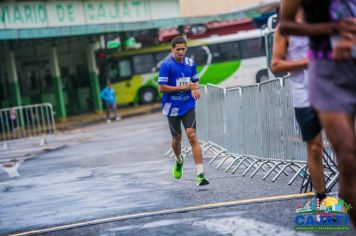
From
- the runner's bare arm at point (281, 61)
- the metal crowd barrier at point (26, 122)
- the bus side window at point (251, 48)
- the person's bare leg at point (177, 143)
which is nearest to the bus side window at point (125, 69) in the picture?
the bus side window at point (251, 48)

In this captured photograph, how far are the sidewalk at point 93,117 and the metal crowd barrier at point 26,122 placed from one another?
6.20 metres

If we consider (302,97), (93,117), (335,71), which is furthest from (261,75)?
(335,71)

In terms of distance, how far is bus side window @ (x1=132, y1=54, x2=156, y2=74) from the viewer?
3925 centimetres

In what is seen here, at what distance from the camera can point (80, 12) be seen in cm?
3509

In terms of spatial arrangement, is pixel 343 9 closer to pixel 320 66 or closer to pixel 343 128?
pixel 320 66

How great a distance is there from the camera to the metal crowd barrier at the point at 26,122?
23.1m

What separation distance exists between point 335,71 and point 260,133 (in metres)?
5.92

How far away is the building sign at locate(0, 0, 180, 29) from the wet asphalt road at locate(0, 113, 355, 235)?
58.2 feet

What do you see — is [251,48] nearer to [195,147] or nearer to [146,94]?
[146,94]

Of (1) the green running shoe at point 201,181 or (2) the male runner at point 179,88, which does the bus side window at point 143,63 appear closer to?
(2) the male runner at point 179,88

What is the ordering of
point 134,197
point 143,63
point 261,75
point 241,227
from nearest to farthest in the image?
point 241,227
point 134,197
point 261,75
point 143,63

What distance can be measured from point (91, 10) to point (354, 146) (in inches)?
1275

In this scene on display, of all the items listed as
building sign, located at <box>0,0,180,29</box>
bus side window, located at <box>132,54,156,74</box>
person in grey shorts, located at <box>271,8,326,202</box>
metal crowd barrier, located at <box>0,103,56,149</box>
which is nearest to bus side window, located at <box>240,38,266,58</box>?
building sign, located at <box>0,0,180,29</box>

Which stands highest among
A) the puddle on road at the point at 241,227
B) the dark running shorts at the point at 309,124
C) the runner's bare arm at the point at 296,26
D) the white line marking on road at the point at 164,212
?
the runner's bare arm at the point at 296,26
